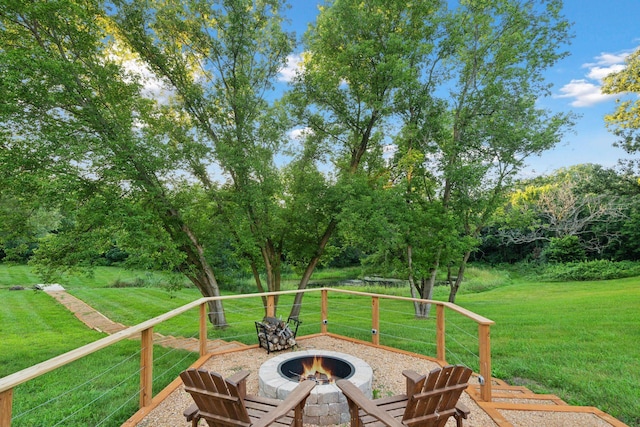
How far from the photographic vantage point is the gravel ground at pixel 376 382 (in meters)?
3.06

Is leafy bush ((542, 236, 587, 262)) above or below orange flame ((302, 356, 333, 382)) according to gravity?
above

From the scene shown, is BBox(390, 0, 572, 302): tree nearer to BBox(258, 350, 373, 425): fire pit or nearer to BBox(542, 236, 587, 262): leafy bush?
BBox(258, 350, 373, 425): fire pit

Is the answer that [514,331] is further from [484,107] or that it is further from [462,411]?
[462,411]

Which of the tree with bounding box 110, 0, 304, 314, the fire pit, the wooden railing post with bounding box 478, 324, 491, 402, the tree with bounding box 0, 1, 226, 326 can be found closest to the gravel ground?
the wooden railing post with bounding box 478, 324, 491, 402

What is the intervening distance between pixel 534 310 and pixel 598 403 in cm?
722

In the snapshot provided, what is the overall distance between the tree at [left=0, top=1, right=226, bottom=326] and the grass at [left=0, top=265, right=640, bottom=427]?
267 cm

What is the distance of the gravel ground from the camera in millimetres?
3061

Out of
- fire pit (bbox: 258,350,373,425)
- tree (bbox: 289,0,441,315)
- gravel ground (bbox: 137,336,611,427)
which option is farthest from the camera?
tree (bbox: 289,0,441,315)

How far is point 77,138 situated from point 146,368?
5.61 metres

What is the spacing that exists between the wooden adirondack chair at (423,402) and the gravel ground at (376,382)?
0.72 metres

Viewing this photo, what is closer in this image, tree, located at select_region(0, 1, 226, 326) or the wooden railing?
the wooden railing

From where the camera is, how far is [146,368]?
328 centimetres

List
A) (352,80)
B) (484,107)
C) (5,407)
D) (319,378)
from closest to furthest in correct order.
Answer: (5,407) < (319,378) < (484,107) < (352,80)

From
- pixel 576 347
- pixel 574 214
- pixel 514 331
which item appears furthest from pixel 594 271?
pixel 576 347
